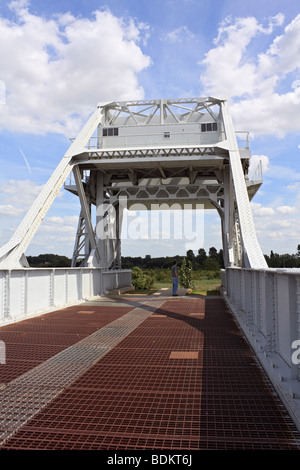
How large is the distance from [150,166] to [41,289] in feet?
33.1

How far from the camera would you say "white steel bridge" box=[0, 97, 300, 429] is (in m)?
5.83

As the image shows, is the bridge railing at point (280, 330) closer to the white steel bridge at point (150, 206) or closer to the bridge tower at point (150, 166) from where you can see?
the white steel bridge at point (150, 206)

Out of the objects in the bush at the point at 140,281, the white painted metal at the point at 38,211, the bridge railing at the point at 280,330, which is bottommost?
the bush at the point at 140,281

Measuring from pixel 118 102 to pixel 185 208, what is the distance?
28.1 ft

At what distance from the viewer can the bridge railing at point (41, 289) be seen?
984cm

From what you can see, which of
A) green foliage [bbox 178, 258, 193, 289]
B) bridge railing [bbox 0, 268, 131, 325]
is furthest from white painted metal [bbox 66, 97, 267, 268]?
green foliage [bbox 178, 258, 193, 289]

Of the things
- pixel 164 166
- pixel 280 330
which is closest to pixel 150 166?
pixel 164 166

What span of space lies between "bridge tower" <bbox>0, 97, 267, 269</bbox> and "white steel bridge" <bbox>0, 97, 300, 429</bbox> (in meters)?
0.06

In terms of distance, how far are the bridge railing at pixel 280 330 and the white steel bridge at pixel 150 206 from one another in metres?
0.02

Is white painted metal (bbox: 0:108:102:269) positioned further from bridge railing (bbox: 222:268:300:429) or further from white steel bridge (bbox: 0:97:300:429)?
bridge railing (bbox: 222:268:300:429)

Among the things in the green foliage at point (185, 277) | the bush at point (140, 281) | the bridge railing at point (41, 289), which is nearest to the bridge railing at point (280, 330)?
the bridge railing at point (41, 289)

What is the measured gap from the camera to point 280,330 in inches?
212

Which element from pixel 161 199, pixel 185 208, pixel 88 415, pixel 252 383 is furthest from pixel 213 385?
pixel 185 208
